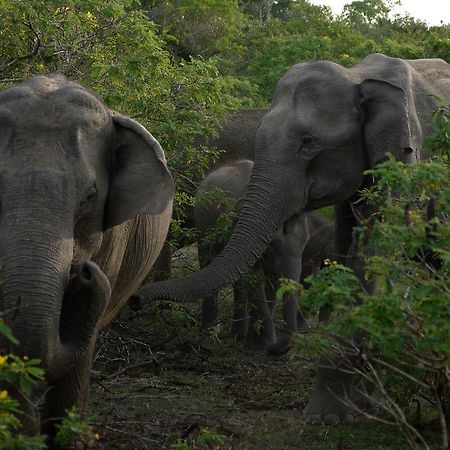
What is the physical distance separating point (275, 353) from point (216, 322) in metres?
0.67

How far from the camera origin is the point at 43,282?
5055mm

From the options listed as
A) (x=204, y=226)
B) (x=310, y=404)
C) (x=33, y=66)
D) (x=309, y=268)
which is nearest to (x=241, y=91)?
(x=309, y=268)

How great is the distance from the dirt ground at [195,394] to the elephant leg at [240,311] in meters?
0.12

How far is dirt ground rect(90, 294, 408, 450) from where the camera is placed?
21.9ft

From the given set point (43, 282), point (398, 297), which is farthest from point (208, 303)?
point (398, 297)

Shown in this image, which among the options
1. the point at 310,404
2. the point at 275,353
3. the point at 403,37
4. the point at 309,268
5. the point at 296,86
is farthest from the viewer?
the point at 403,37

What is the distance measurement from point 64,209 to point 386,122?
3.08 metres

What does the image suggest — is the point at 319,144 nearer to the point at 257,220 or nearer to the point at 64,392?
the point at 257,220

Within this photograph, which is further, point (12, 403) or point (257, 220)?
point (257, 220)

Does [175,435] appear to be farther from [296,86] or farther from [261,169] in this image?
[296,86]

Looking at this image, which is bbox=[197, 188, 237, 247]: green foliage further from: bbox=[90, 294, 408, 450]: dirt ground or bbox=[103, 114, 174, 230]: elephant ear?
bbox=[103, 114, 174, 230]: elephant ear

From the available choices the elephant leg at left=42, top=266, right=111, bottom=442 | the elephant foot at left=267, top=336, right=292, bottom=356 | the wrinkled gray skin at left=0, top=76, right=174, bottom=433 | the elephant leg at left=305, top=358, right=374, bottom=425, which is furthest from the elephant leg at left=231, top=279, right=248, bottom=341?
the elephant leg at left=42, top=266, right=111, bottom=442

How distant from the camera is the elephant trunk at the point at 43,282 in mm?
4988

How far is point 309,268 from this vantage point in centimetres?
1220
